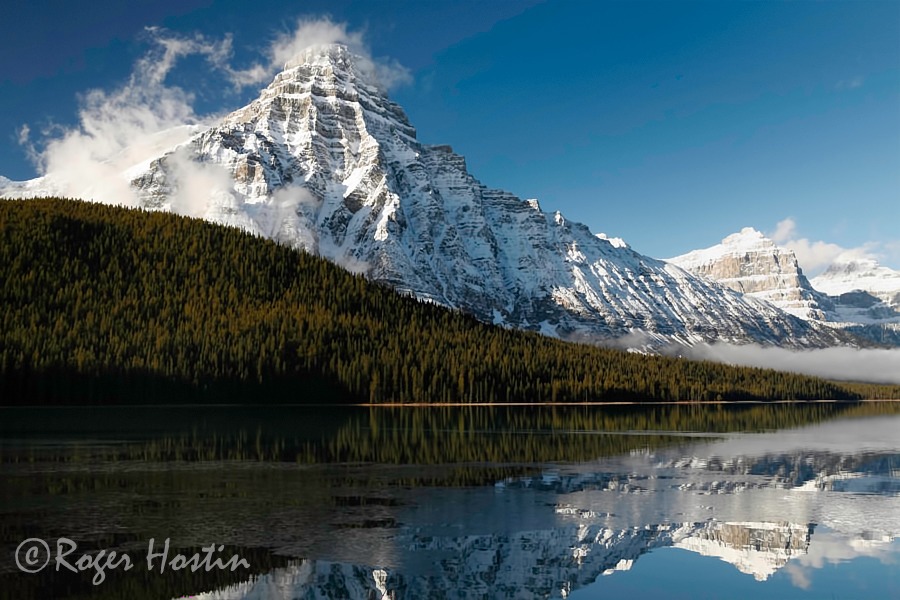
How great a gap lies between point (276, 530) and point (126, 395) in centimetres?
16673

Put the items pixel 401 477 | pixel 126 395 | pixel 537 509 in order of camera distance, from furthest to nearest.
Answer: pixel 126 395
pixel 401 477
pixel 537 509

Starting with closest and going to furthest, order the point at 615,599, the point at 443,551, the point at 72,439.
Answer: the point at 615,599, the point at 443,551, the point at 72,439

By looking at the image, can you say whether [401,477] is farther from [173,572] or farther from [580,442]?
[580,442]

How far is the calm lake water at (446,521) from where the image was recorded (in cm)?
3116

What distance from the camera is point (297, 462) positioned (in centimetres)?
6788

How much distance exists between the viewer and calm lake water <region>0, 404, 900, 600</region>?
3116 centimetres

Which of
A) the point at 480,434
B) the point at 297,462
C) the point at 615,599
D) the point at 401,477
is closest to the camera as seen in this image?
the point at 615,599

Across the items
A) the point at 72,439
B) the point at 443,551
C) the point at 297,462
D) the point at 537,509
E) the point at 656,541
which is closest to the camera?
the point at 443,551

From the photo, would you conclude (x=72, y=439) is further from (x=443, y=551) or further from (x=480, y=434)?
(x=443, y=551)

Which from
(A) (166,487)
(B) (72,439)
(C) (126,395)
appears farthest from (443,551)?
(C) (126,395)

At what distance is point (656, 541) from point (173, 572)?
21.3 m

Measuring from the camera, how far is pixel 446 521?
139ft

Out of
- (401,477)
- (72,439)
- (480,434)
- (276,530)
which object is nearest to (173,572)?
(276,530)

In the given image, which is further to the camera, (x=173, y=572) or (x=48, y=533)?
(x=48, y=533)
